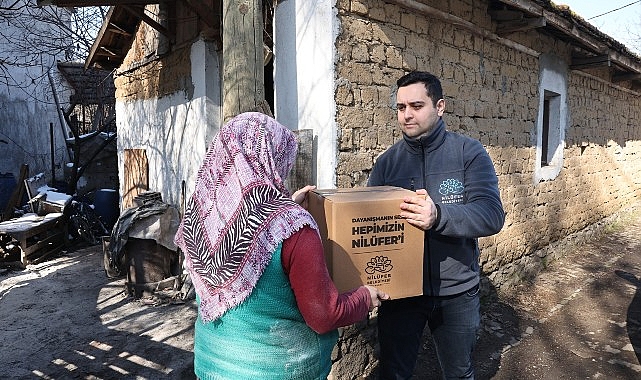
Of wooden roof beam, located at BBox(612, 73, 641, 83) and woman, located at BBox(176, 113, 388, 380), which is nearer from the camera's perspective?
woman, located at BBox(176, 113, 388, 380)

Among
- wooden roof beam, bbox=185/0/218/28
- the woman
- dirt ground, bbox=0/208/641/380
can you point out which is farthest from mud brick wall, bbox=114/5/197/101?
the woman

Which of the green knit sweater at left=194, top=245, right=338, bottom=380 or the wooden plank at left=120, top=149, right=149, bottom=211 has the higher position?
the wooden plank at left=120, top=149, right=149, bottom=211

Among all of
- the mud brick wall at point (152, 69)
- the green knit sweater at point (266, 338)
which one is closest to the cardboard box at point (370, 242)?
the green knit sweater at point (266, 338)

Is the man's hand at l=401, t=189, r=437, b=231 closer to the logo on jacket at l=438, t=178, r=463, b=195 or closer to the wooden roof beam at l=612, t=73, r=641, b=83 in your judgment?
the logo on jacket at l=438, t=178, r=463, b=195

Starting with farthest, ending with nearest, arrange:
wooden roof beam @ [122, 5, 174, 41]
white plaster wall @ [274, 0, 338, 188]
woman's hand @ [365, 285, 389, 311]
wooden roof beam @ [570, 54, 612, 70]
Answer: wooden roof beam @ [570, 54, 612, 70] < wooden roof beam @ [122, 5, 174, 41] < white plaster wall @ [274, 0, 338, 188] < woman's hand @ [365, 285, 389, 311]

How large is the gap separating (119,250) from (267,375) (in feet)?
13.8

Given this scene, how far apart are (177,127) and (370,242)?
14.4 ft

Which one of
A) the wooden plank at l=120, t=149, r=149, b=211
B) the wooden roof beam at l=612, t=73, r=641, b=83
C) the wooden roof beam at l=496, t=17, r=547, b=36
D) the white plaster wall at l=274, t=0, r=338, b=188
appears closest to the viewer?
the white plaster wall at l=274, t=0, r=338, b=188

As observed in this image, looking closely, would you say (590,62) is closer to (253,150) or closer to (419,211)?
(419,211)

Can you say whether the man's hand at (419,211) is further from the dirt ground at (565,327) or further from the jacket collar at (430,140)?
the dirt ground at (565,327)

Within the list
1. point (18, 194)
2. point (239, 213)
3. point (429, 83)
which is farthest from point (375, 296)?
point (18, 194)

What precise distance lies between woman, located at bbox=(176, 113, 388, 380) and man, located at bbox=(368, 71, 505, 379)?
653mm

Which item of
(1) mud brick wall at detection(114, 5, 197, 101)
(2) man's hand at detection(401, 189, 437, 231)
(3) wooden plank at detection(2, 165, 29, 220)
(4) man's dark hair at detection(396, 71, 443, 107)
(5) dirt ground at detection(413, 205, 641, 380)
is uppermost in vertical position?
(1) mud brick wall at detection(114, 5, 197, 101)

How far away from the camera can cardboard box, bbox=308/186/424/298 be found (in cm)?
164
